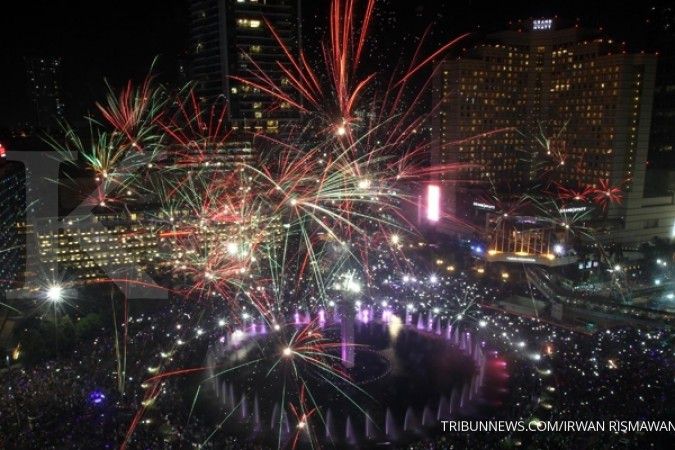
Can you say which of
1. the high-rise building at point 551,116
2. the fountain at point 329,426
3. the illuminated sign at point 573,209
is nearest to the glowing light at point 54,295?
the fountain at point 329,426

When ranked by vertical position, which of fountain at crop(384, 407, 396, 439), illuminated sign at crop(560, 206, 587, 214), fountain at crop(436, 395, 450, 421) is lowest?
fountain at crop(384, 407, 396, 439)

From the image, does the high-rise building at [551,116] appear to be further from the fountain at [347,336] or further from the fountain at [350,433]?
the fountain at [350,433]

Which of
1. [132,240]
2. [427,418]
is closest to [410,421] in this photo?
[427,418]

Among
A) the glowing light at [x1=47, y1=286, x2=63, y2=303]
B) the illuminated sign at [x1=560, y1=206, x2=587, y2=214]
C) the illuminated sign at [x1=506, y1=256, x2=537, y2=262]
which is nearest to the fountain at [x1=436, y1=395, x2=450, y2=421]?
the illuminated sign at [x1=506, y1=256, x2=537, y2=262]

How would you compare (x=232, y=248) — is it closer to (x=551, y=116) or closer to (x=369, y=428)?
(x=369, y=428)

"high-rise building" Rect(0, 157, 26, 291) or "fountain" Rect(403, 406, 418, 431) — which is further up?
"high-rise building" Rect(0, 157, 26, 291)

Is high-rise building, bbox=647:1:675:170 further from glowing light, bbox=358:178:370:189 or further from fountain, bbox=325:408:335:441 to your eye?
fountain, bbox=325:408:335:441
